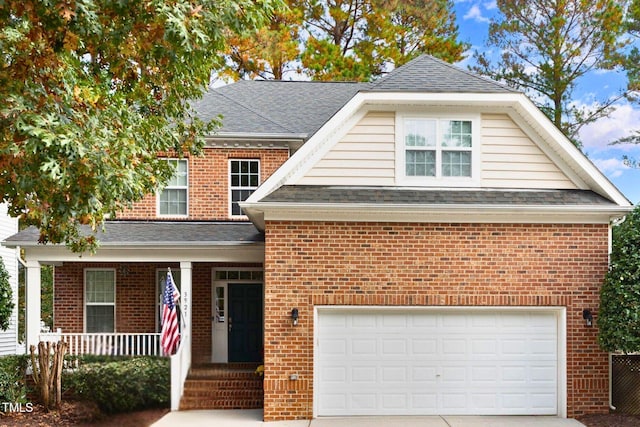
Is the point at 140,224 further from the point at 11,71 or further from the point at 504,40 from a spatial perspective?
the point at 504,40

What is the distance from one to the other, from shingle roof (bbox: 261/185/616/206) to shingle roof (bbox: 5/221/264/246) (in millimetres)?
2492

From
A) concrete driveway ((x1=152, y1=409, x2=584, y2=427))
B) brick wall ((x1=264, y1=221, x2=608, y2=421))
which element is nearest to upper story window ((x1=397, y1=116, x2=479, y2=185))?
brick wall ((x1=264, y1=221, x2=608, y2=421))

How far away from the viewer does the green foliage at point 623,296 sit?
40.4ft

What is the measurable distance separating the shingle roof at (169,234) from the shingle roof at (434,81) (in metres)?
4.37

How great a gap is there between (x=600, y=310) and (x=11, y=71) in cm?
1042

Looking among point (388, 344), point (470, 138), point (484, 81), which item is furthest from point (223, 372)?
point (484, 81)

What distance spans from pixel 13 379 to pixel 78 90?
7609 millimetres

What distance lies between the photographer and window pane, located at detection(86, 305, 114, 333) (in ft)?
57.4

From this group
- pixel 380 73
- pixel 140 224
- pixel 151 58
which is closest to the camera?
pixel 151 58

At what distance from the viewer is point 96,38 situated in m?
9.89

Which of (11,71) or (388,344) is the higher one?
(11,71)

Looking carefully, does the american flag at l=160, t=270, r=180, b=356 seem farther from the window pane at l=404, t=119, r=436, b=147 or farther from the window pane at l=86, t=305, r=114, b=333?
the window pane at l=404, t=119, r=436, b=147

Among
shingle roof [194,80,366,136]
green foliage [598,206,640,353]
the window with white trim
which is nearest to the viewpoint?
green foliage [598,206,640,353]

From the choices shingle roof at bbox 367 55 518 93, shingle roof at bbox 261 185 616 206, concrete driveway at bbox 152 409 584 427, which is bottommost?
concrete driveway at bbox 152 409 584 427
